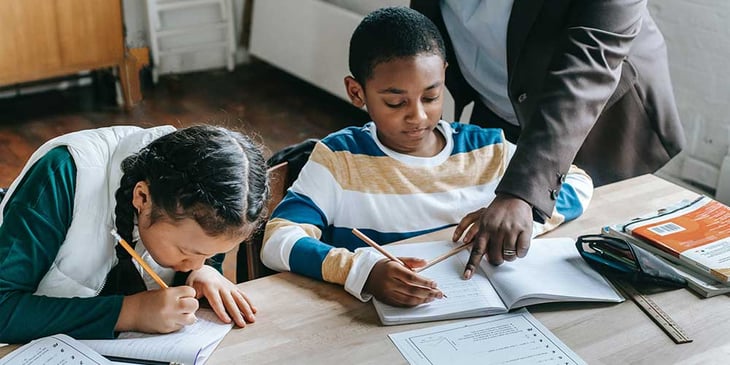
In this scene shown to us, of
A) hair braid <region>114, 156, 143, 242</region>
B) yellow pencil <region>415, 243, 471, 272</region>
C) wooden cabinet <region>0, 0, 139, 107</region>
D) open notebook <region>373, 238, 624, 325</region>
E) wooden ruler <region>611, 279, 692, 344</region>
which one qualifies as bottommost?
wooden cabinet <region>0, 0, 139, 107</region>

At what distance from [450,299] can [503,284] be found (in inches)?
4.2

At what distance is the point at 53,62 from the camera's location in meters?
4.32

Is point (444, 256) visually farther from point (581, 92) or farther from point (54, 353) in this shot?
point (54, 353)

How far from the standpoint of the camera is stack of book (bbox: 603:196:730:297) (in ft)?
5.05

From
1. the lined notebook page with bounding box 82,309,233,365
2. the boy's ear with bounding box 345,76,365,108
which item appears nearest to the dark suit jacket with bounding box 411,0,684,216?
the boy's ear with bounding box 345,76,365,108

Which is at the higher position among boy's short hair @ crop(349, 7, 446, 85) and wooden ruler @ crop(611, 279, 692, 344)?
boy's short hair @ crop(349, 7, 446, 85)

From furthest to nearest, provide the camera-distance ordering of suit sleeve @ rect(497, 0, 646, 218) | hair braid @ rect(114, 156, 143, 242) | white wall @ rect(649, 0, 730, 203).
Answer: white wall @ rect(649, 0, 730, 203) → suit sleeve @ rect(497, 0, 646, 218) → hair braid @ rect(114, 156, 143, 242)

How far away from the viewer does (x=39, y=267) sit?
1.33 metres

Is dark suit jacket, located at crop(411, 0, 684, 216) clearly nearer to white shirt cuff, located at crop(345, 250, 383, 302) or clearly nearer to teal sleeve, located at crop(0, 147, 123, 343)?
white shirt cuff, located at crop(345, 250, 383, 302)

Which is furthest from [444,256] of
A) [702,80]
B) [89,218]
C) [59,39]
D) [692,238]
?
[59,39]

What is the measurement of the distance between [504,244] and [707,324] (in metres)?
0.37

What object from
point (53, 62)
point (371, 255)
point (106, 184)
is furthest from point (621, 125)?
point (53, 62)

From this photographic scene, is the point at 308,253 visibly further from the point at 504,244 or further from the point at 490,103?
the point at 490,103

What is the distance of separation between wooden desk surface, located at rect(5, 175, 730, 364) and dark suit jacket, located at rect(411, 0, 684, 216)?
26 centimetres
